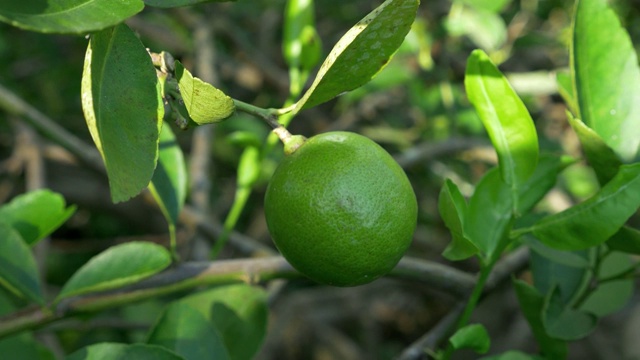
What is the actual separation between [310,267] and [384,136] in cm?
168

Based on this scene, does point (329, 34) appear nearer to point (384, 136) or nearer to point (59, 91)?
point (384, 136)

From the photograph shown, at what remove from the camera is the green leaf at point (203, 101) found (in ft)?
2.30

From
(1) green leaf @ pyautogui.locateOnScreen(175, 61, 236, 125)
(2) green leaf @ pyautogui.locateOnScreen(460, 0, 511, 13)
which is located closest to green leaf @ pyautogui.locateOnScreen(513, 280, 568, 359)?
(1) green leaf @ pyautogui.locateOnScreen(175, 61, 236, 125)

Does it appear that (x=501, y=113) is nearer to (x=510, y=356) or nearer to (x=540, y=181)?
(x=540, y=181)

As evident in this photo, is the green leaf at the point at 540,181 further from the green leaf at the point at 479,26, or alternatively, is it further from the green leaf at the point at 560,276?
the green leaf at the point at 479,26

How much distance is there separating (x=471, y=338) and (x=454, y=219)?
0.16 meters

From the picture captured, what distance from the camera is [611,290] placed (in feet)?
4.04

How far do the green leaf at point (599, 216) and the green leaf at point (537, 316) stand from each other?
141 millimetres

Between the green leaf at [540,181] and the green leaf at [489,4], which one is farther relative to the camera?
the green leaf at [489,4]

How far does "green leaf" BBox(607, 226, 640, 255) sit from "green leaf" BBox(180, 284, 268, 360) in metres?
0.56

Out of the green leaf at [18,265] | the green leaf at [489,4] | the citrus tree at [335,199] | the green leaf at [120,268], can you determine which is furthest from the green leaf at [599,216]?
the green leaf at [489,4]

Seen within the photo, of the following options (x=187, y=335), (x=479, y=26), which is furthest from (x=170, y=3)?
(x=479, y=26)

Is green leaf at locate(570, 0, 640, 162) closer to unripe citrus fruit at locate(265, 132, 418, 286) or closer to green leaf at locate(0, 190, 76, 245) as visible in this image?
unripe citrus fruit at locate(265, 132, 418, 286)

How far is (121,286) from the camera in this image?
1.13 metres
